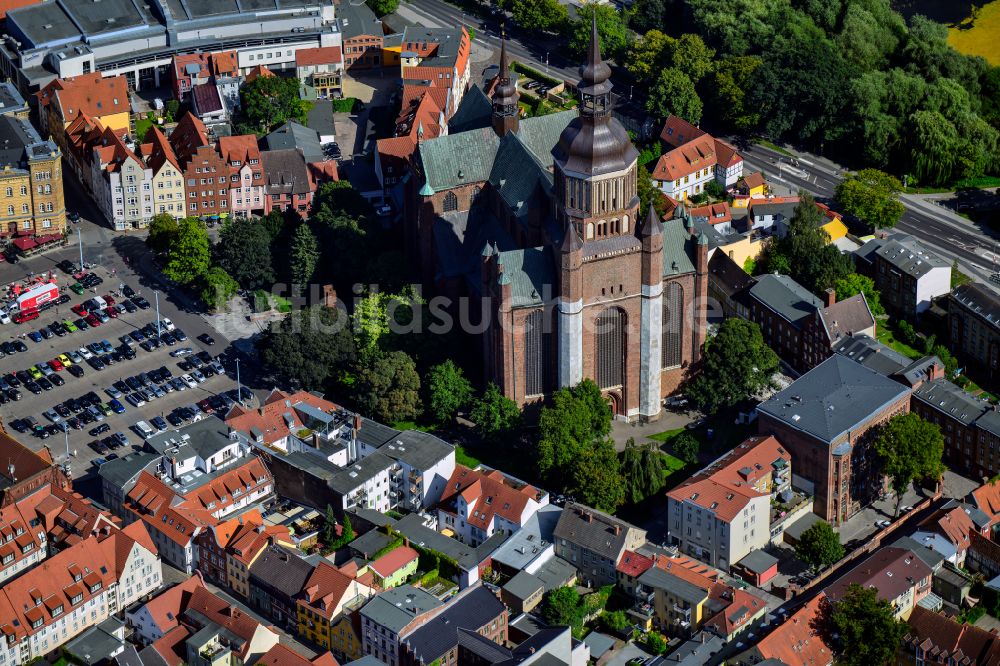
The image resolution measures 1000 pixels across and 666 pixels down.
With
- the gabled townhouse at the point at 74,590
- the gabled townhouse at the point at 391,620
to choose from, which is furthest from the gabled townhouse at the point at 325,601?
the gabled townhouse at the point at 74,590

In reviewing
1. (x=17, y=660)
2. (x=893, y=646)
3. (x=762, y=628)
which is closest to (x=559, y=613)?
(x=762, y=628)

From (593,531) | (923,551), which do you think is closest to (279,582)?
(593,531)

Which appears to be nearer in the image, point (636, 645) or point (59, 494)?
point (636, 645)

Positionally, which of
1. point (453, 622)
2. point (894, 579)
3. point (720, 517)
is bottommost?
point (894, 579)

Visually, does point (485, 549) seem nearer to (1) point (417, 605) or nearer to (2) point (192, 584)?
(1) point (417, 605)

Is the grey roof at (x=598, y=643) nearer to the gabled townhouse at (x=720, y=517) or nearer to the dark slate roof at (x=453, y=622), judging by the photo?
the dark slate roof at (x=453, y=622)

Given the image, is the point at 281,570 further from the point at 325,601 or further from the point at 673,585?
the point at 673,585
